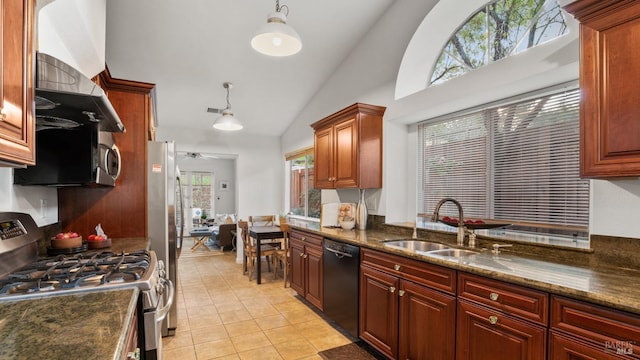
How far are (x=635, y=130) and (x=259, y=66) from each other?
12.4ft

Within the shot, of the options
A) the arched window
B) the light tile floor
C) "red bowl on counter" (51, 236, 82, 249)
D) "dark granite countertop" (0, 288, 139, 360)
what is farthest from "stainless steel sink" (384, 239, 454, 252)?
"red bowl on counter" (51, 236, 82, 249)

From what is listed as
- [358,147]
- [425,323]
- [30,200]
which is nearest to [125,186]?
[30,200]

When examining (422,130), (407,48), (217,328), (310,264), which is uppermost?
(407,48)

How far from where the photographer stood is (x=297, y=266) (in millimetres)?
3844

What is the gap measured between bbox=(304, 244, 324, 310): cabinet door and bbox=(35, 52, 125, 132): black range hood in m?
2.26

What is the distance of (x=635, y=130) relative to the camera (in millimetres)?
1385

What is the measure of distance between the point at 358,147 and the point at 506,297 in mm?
2038

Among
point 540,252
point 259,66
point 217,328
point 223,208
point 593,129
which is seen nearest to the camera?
point 593,129

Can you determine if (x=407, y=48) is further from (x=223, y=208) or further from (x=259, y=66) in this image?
(x=223, y=208)

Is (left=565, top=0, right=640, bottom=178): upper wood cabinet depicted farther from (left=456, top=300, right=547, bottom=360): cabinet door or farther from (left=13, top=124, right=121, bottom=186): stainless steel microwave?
(left=13, top=124, right=121, bottom=186): stainless steel microwave

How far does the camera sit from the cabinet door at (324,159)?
3.81 metres

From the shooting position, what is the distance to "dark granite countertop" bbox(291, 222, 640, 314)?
1.26 m

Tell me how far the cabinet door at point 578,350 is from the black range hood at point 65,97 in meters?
2.27

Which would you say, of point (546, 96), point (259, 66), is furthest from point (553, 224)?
point (259, 66)
